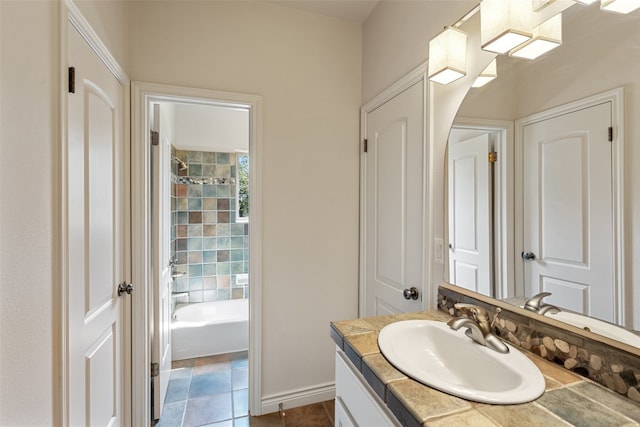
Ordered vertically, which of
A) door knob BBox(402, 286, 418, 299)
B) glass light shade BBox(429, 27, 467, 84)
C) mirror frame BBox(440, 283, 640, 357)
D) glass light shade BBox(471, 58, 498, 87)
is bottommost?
door knob BBox(402, 286, 418, 299)

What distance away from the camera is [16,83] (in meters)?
0.75

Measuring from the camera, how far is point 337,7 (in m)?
1.88

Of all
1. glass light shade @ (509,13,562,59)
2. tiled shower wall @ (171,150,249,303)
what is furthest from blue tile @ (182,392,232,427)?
glass light shade @ (509,13,562,59)

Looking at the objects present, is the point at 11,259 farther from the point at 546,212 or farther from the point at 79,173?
the point at 546,212

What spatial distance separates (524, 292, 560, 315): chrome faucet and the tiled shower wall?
116 inches

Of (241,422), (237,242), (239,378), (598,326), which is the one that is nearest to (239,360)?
(239,378)

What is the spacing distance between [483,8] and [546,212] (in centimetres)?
73

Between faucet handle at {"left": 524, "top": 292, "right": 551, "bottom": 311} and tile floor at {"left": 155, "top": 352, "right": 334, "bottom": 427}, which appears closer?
faucet handle at {"left": 524, "top": 292, "right": 551, "bottom": 311}

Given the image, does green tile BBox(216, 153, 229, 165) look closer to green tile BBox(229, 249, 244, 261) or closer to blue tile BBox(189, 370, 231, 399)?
green tile BBox(229, 249, 244, 261)

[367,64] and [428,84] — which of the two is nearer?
[428,84]

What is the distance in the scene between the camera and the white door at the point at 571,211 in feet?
2.52

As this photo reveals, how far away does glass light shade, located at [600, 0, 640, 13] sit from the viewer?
72 centimetres

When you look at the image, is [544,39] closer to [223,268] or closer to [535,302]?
[535,302]

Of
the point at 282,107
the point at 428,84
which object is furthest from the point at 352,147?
the point at 428,84
